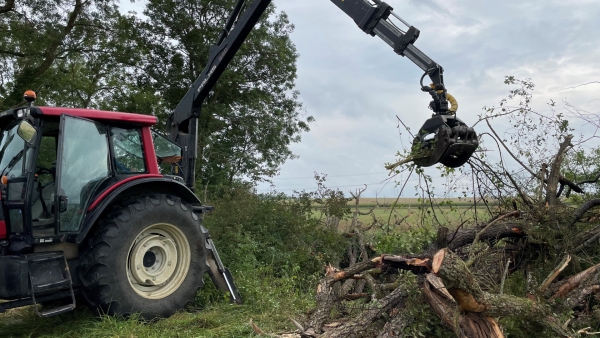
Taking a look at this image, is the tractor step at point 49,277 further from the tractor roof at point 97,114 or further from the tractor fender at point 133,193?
the tractor roof at point 97,114

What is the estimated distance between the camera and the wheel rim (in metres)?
4.95

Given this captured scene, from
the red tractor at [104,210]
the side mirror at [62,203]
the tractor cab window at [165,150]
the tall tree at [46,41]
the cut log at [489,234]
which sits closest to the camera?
the red tractor at [104,210]

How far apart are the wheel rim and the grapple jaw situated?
105 inches

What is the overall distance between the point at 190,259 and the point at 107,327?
114 centimetres

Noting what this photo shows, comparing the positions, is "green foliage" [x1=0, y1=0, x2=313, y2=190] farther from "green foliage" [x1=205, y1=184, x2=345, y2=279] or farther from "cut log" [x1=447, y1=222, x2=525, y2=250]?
"cut log" [x1=447, y1=222, x2=525, y2=250]

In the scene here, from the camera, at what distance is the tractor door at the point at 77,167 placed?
4602mm

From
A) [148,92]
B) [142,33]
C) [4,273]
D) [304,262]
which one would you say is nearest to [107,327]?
[4,273]

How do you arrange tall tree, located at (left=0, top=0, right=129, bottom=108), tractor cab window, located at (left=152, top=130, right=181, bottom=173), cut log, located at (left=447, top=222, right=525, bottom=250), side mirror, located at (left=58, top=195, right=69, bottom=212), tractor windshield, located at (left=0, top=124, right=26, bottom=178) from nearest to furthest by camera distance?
side mirror, located at (left=58, top=195, right=69, bottom=212) → tractor windshield, located at (left=0, top=124, right=26, bottom=178) → cut log, located at (left=447, top=222, right=525, bottom=250) → tractor cab window, located at (left=152, top=130, right=181, bottom=173) → tall tree, located at (left=0, top=0, right=129, bottom=108)

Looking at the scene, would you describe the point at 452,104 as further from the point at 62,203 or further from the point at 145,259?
the point at 62,203

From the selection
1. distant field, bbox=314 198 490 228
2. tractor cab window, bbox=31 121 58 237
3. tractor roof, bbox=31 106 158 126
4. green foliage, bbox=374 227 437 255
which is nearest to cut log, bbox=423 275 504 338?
distant field, bbox=314 198 490 228

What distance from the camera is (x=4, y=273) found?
4.18 m

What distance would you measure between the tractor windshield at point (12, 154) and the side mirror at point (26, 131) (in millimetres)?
279

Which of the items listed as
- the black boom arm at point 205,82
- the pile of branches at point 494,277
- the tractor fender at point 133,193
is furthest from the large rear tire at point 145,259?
the black boom arm at point 205,82

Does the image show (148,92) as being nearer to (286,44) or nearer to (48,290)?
(286,44)
